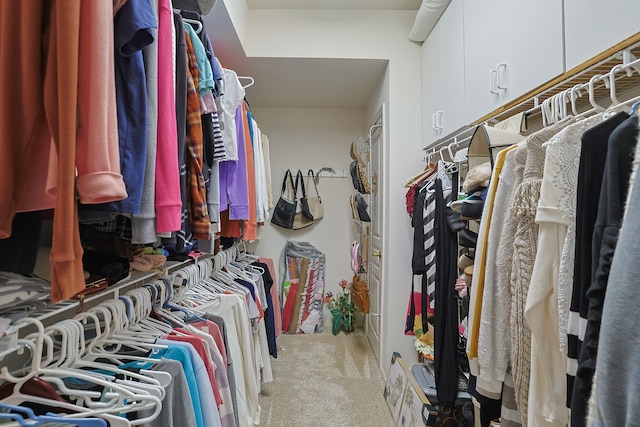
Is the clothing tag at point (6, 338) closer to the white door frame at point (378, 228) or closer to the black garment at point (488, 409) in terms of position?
the black garment at point (488, 409)

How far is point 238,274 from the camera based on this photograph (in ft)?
6.68

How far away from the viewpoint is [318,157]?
3471 mm

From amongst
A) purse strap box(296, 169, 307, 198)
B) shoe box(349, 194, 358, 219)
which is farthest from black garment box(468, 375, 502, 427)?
purse strap box(296, 169, 307, 198)

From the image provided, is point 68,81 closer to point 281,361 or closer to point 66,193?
point 66,193

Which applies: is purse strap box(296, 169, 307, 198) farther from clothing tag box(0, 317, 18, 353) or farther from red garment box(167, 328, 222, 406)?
clothing tag box(0, 317, 18, 353)

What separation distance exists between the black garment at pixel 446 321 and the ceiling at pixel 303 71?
1.46m

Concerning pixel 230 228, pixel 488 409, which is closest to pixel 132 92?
pixel 230 228

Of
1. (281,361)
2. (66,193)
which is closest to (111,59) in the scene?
(66,193)

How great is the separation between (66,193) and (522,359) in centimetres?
100

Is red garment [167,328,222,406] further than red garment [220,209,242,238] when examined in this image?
No

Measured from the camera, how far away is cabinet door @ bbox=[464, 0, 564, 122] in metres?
1.05

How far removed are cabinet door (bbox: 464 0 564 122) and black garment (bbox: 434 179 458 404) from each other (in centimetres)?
58

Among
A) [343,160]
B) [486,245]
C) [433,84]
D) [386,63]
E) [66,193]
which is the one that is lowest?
[486,245]

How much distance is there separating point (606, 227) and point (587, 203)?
0.34ft
